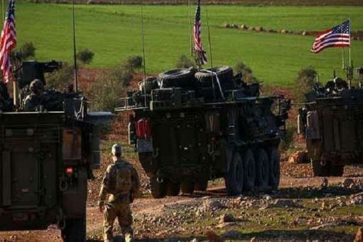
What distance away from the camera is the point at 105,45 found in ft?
252

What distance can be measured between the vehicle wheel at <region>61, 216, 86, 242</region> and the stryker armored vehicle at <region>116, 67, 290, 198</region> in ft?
27.3

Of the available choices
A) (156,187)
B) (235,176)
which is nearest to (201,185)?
(156,187)

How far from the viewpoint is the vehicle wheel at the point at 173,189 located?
30.9 metres

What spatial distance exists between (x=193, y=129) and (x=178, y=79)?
1106 mm

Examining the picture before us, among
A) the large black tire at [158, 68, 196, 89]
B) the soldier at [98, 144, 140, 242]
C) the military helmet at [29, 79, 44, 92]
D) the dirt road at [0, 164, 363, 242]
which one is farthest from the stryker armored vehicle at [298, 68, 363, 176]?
the soldier at [98, 144, 140, 242]

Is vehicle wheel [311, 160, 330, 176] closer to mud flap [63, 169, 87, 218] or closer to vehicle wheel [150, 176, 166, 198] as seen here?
vehicle wheel [150, 176, 166, 198]

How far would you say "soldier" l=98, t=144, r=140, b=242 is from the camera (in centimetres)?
1958

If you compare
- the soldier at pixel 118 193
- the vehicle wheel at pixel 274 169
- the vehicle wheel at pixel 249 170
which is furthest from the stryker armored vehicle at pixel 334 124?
the soldier at pixel 118 193

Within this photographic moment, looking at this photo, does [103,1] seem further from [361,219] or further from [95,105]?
[361,219]

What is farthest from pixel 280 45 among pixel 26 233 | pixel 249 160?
pixel 26 233

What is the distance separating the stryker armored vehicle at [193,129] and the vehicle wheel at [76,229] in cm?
831

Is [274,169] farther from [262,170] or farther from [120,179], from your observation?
[120,179]

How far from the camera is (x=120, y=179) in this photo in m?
19.6

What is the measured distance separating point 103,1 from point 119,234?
72919 millimetres
